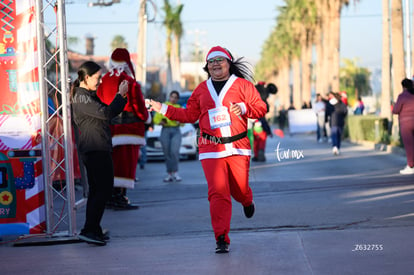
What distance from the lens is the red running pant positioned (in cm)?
782

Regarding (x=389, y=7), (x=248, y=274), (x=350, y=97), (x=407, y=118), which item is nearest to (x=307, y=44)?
(x=389, y=7)

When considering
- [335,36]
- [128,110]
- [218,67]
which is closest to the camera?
[218,67]

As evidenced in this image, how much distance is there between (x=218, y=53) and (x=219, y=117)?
0.64 meters

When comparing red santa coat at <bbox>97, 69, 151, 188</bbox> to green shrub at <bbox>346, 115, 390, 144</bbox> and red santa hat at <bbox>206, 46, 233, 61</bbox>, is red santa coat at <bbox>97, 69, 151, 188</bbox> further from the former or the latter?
green shrub at <bbox>346, 115, 390, 144</bbox>

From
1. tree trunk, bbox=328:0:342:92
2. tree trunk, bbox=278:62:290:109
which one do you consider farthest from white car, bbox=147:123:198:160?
tree trunk, bbox=278:62:290:109

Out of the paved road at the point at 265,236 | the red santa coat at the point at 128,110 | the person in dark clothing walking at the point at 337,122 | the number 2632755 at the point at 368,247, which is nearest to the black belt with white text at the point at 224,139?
the paved road at the point at 265,236

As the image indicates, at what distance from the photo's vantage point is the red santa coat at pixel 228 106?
8.02 m

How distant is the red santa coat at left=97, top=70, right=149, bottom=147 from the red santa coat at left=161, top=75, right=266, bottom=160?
3.30 m

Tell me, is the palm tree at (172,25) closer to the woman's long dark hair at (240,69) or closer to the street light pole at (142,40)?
the street light pole at (142,40)

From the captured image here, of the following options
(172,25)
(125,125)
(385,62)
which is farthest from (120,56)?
(172,25)

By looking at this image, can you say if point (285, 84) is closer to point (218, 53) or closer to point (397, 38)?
point (397, 38)

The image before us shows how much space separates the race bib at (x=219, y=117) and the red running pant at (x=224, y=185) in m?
0.33

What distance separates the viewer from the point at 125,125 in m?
11.9

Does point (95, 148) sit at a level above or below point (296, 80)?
below
